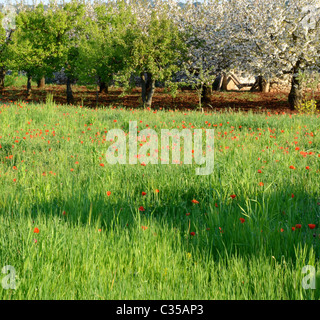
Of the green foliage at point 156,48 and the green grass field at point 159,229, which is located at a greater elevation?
the green foliage at point 156,48

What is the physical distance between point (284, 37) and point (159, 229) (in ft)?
65.6

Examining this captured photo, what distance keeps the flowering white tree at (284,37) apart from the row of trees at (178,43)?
0.18 ft

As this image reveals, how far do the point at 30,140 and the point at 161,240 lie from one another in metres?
5.15

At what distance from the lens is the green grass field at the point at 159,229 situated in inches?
99.9

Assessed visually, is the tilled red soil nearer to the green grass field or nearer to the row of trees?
the row of trees

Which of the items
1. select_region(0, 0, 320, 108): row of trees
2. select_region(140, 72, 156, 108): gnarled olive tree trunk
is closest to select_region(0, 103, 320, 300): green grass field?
select_region(0, 0, 320, 108): row of trees

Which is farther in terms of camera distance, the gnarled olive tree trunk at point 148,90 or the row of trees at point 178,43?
the gnarled olive tree trunk at point 148,90

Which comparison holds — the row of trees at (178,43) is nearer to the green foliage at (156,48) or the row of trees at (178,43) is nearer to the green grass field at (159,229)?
the green foliage at (156,48)

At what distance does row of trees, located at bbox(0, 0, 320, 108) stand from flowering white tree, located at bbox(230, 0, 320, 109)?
2.1 inches

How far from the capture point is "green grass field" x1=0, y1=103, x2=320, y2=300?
99.9 inches

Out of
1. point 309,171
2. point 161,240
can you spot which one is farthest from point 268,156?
point 161,240

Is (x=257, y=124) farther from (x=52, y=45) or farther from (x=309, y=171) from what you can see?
(x=52, y=45)

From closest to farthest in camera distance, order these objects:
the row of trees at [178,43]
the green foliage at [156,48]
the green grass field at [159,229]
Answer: the green grass field at [159,229] → the row of trees at [178,43] → the green foliage at [156,48]

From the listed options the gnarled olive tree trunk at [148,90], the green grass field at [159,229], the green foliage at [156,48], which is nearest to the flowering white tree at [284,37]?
the green foliage at [156,48]
